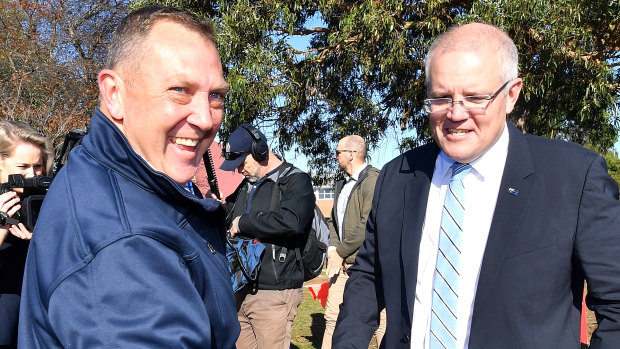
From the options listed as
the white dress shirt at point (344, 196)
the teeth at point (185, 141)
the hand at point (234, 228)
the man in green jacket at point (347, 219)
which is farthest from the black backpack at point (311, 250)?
the teeth at point (185, 141)

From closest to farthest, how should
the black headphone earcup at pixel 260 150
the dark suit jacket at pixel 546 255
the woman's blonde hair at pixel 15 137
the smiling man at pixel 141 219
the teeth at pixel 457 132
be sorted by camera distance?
the smiling man at pixel 141 219, the dark suit jacket at pixel 546 255, the teeth at pixel 457 132, the woman's blonde hair at pixel 15 137, the black headphone earcup at pixel 260 150

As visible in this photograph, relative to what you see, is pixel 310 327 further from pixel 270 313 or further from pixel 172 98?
pixel 172 98

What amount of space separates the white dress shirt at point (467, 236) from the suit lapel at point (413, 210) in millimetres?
44

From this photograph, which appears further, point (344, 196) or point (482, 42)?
point (344, 196)

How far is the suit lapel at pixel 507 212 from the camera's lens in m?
1.90

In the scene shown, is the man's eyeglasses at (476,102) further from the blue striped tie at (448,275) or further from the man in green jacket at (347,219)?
the man in green jacket at (347,219)

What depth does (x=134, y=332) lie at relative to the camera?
1001 millimetres

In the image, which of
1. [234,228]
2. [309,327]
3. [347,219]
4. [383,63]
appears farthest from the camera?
[383,63]

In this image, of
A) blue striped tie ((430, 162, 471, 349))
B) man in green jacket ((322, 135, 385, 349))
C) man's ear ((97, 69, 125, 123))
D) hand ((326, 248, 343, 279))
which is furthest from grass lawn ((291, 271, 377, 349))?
man's ear ((97, 69, 125, 123))

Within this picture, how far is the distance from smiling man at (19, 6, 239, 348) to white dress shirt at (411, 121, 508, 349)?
3.13 ft

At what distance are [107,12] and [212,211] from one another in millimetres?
22941

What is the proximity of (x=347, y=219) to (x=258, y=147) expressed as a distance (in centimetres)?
154

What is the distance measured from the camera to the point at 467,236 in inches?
80.4

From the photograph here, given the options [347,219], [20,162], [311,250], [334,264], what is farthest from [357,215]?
[20,162]
